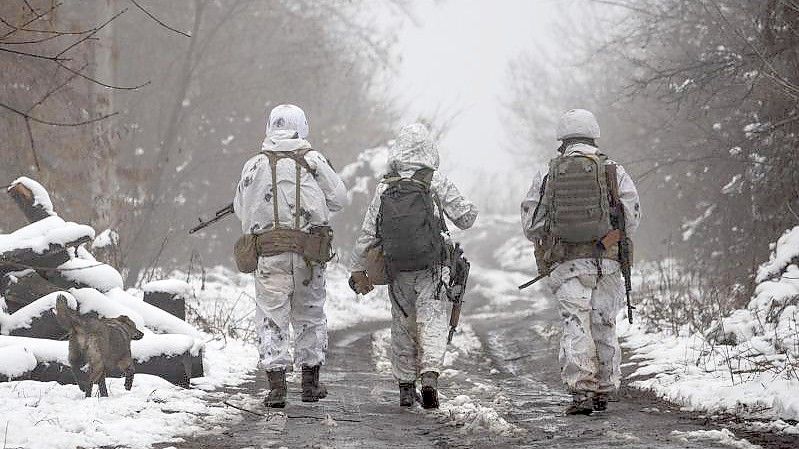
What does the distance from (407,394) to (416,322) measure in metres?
0.56

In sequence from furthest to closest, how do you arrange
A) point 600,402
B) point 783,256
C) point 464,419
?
1. point 783,256
2. point 600,402
3. point 464,419

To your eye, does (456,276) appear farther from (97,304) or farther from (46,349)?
(46,349)

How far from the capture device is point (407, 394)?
725 cm

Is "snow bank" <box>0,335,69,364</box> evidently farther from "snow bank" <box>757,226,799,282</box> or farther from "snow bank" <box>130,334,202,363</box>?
"snow bank" <box>757,226,799,282</box>

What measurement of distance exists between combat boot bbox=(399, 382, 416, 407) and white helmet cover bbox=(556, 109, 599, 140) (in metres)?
2.11

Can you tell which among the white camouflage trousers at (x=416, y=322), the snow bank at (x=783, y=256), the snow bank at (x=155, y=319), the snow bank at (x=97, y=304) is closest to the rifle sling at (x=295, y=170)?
the white camouflage trousers at (x=416, y=322)

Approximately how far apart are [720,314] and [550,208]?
398 cm

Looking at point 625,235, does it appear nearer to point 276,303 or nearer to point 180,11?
point 276,303

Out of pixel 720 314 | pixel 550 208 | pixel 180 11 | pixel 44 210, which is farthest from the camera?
pixel 180 11

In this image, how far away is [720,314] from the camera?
406 inches

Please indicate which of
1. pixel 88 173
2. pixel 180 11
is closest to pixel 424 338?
pixel 88 173

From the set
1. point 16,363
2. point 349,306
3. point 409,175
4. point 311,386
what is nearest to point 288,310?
point 311,386

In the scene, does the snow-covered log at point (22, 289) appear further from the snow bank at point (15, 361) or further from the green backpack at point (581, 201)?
the green backpack at point (581, 201)

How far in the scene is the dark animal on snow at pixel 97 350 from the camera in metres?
6.51
